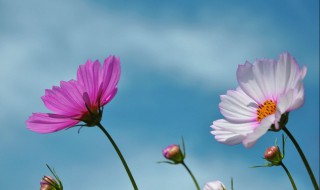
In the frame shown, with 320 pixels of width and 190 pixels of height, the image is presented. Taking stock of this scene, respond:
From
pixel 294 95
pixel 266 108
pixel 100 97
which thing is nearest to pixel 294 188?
pixel 266 108

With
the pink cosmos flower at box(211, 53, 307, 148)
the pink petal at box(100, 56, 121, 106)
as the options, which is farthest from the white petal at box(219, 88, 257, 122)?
the pink petal at box(100, 56, 121, 106)

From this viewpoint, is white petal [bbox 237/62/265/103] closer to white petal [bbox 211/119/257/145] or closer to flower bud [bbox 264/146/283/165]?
white petal [bbox 211/119/257/145]

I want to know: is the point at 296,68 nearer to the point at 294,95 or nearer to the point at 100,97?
the point at 294,95

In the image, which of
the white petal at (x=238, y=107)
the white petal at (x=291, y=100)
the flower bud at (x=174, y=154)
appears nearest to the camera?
the white petal at (x=291, y=100)

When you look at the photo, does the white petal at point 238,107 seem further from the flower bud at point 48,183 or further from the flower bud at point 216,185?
the flower bud at point 48,183

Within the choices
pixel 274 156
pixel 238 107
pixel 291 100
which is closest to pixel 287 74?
pixel 291 100

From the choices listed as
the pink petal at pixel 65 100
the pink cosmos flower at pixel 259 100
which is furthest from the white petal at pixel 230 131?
the pink petal at pixel 65 100
